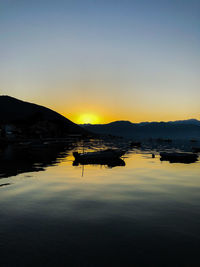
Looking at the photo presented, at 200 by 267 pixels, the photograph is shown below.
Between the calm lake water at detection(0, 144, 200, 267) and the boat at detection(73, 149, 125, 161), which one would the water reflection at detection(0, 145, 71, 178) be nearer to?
the boat at detection(73, 149, 125, 161)

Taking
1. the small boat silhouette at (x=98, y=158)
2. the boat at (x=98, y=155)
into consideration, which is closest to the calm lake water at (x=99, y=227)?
the small boat silhouette at (x=98, y=158)

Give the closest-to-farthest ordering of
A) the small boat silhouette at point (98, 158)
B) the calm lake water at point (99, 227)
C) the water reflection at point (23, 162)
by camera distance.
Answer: the calm lake water at point (99, 227) → the water reflection at point (23, 162) → the small boat silhouette at point (98, 158)

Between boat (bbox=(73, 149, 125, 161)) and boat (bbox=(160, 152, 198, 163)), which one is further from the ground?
boat (bbox=(73, 149, 125, 161))

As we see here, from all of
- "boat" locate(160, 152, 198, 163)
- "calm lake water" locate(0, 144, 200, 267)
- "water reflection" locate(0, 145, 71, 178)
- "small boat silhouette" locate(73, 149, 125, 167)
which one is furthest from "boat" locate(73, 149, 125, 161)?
"calm lake water" locate(0, 144, 200, 267)

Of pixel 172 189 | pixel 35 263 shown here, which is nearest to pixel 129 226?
pixel 35 263

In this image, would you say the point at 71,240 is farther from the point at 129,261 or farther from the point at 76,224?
the point at 129,261

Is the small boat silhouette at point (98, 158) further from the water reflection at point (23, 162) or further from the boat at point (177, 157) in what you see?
the boat at point (177, 157)

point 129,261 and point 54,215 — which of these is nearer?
point 129,261

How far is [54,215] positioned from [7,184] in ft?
44.9

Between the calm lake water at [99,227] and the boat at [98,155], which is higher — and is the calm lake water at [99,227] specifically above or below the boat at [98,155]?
below

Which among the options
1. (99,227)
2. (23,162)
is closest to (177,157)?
(23,162)

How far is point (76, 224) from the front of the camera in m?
14.1

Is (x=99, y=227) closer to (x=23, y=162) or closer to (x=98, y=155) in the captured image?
(x=23, y=162)

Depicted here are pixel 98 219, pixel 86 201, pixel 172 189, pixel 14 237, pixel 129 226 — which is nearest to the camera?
pixel 14 237
